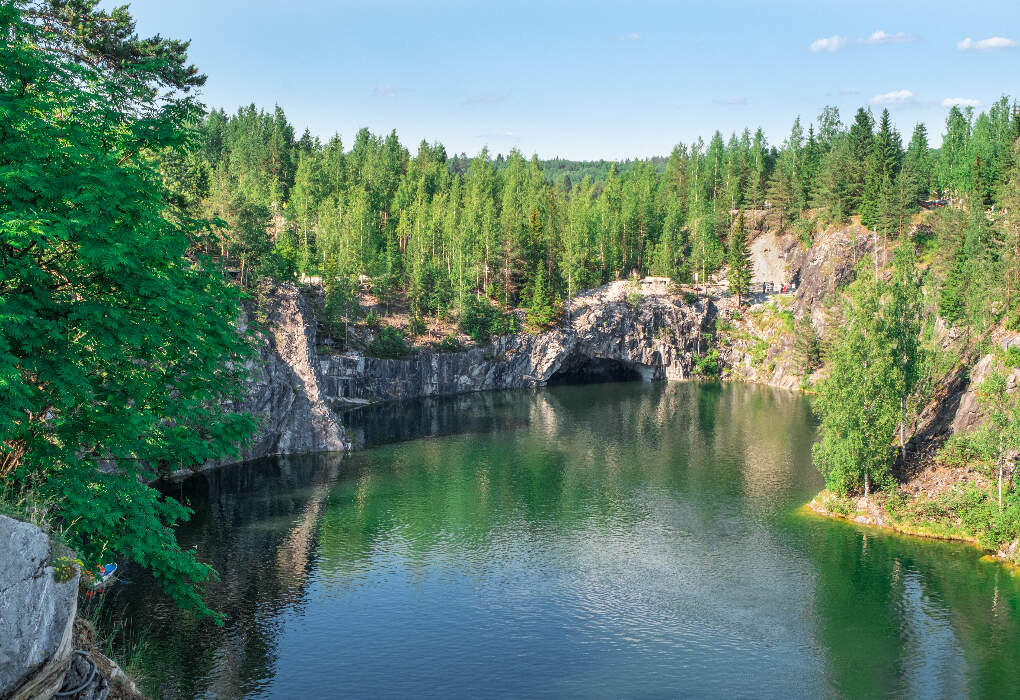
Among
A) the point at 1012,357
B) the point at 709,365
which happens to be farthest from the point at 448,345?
the point at 1012,357

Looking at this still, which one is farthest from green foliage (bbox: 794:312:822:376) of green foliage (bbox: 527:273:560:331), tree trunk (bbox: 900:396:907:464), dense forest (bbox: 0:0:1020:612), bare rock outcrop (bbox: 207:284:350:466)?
bare rock outcrop (bbox: 207:284:350:466)

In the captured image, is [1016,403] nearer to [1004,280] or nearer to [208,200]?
[1004,280]

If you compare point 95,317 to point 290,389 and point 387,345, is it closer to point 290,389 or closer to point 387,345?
point 290,389

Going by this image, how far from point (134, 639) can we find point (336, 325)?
76563 millimetres

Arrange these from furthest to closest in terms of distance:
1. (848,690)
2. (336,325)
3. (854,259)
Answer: (854,259), (336,325), (848,690)

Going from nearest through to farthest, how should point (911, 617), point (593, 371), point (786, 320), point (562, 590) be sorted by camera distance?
point (911, 617)
point (562, 590)
point (786, 320)
point (593, 371)

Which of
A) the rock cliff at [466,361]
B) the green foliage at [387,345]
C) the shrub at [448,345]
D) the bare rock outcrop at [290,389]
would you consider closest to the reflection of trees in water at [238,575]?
the bare rock outcrop at [290,389]

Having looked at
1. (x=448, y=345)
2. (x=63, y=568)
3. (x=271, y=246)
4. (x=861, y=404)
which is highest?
(x=271, y=246)

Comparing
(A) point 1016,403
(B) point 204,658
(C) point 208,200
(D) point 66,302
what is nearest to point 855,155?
(A) point 1016,403

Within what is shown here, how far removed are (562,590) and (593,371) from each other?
99.1m

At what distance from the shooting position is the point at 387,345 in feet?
401

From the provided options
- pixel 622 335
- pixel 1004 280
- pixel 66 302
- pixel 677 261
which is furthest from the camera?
pixel 677 261

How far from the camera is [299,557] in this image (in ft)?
193

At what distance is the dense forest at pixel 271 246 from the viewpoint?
19.4 metres
